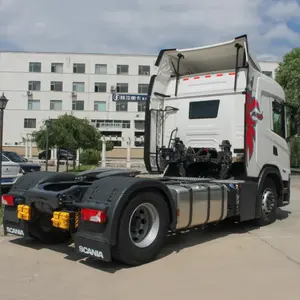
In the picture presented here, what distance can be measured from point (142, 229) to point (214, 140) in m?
3.38

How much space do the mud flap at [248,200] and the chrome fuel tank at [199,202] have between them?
21.6 inches

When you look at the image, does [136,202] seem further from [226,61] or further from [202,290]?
[226,61]

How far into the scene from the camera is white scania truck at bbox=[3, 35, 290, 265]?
19.2ft

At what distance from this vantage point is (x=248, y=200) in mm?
8352

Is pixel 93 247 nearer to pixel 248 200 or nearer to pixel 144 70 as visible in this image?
pixel 248 200

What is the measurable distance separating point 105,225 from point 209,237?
10.3 feet

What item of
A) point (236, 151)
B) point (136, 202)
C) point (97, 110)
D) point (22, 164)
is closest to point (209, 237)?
point (236, 151)

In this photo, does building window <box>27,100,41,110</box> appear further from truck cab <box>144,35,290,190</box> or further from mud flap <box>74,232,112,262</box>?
mud flap <box>74,232,112,262</box>

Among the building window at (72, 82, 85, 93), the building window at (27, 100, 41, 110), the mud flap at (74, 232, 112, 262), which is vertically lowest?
the mud flap at (74, 232, 112, 262)

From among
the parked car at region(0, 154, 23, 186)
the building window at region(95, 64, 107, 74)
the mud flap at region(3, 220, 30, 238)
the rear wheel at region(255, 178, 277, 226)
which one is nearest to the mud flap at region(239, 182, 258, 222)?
the rear wheel at region(255, 178, 277, 226)

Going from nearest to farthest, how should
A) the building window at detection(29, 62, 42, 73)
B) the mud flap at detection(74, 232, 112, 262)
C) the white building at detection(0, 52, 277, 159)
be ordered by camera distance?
the mud flap at detection(74, 232, 112, 262) < the white building at detection(0, 52, 277, 159) < the building window at detection(29, 62, 42, 73)

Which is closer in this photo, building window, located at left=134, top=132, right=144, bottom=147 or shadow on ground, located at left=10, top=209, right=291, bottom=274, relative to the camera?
shadow on ground, located at left=10, top=209, right=291, bottom=274

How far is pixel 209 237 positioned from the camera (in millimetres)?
8078

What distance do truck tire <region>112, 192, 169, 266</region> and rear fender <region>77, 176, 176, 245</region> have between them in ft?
0.38
